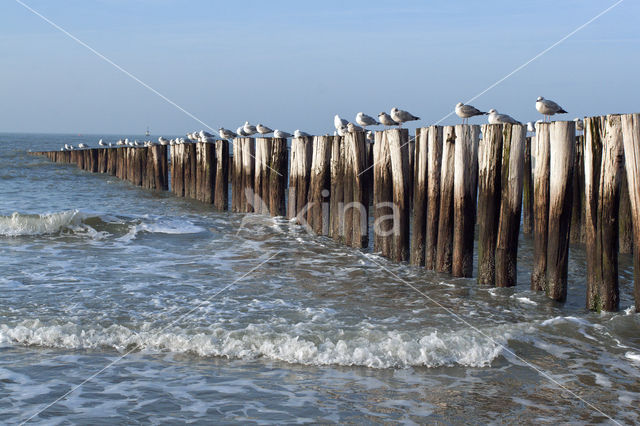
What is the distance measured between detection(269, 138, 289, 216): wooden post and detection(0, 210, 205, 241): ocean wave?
1.74 metres

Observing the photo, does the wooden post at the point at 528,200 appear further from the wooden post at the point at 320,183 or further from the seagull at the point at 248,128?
the seagull at the point at 248,128

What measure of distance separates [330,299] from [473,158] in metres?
2.53

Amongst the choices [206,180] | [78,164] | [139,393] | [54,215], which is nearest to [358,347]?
[139,393]

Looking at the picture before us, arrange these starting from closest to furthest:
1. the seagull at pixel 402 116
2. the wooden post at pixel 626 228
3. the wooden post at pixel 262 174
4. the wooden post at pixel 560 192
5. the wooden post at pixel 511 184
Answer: the wooden post at pixel 560 192, the wooden post at pixel 511 184, the wooden post at pixel 626 228, the wooden post at pixel 262 174, the seagull at pixel 402 116

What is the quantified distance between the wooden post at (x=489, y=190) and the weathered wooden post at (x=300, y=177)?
16.6 feet

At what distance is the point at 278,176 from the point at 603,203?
27.9ft

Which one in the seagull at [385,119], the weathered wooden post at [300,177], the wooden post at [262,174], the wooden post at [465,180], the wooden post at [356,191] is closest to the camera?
the wooden post at [465,180]

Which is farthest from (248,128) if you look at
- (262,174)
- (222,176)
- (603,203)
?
(603,203)

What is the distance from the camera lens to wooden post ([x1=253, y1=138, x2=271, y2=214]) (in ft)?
47.6

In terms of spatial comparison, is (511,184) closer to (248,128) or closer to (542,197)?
(542,197)

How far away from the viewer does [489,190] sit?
7.93 metres

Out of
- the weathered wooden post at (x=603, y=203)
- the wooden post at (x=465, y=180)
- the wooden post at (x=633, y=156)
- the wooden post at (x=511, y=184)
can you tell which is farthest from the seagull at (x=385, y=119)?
the wooden post at (x=633, y=156)

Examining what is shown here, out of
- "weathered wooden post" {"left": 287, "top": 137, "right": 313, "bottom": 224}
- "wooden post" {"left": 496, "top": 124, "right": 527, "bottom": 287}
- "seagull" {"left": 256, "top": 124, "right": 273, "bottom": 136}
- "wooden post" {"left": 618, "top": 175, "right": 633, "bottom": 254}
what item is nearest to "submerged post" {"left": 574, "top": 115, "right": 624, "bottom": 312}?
"wooden post" {"left": 496, "top": 124, "right": 527, "bottom": 287}

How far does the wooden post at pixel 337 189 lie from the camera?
11.3 m
